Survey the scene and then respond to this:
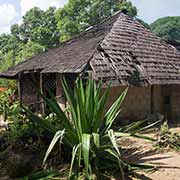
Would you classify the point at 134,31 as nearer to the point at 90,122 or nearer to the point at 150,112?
the point at 150,112

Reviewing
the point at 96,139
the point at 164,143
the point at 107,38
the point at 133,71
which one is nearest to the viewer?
the point at 96,139

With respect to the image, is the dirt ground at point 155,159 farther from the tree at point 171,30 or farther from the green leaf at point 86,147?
the tree at point 171,30

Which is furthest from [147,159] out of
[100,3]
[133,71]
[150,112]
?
[100,3]

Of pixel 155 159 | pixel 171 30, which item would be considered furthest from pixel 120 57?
pixel 171 30

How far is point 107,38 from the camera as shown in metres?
11.5

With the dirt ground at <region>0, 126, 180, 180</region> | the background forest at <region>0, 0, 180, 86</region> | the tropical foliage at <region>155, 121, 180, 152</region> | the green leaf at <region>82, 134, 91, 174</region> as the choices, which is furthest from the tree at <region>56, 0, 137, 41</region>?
the green leaf at <region>82, 134, 91, 174</region>

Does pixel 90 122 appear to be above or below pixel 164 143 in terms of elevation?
above

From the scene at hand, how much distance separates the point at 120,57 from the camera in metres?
11.0

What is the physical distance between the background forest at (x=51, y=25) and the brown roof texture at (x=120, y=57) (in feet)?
39.4

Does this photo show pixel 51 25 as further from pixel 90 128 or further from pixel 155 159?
pixel 90 128

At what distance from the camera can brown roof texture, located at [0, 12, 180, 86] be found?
1017cm

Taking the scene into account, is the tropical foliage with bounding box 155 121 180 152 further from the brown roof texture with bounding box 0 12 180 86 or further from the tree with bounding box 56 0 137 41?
the tree with bounding box 56 0 137 41

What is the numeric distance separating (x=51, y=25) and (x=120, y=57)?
32.5m

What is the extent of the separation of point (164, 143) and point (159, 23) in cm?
7314
